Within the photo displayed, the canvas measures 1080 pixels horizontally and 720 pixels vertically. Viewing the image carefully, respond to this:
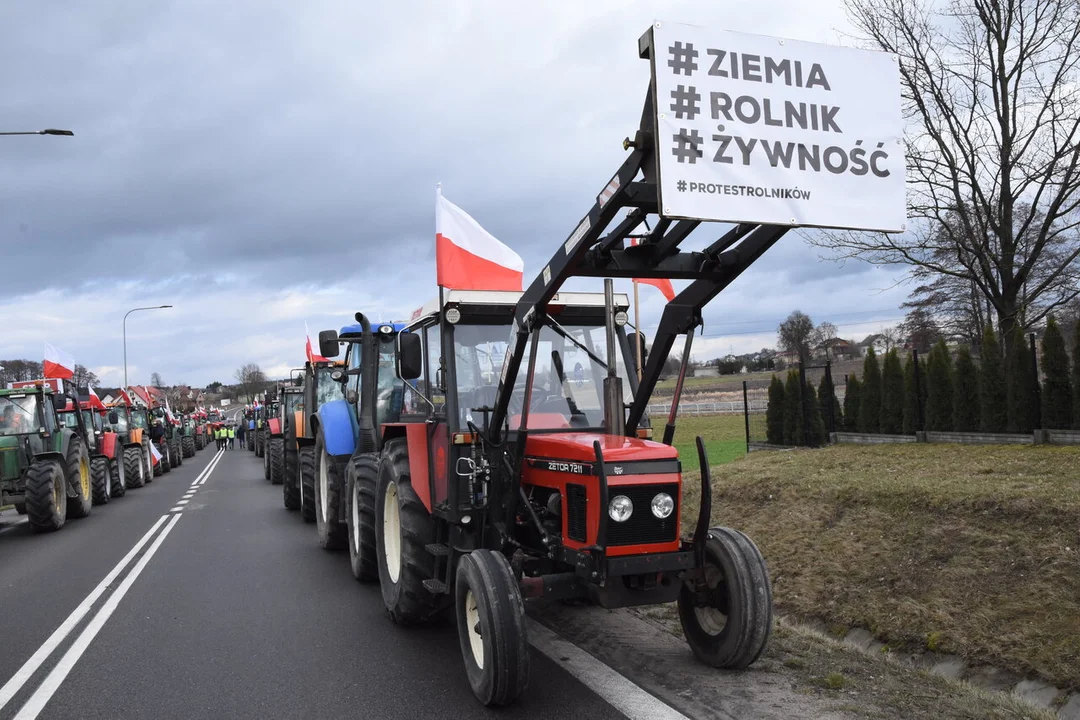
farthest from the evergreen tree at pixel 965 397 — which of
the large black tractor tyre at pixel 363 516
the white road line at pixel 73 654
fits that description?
the white road line at pixel 73 654

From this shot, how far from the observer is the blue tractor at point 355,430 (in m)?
7.38

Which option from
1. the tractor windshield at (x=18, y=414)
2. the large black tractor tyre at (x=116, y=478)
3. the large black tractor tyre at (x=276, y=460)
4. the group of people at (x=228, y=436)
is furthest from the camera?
the group of people at (x=228, y=436)

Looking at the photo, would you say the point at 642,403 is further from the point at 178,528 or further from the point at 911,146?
the point at 911,146

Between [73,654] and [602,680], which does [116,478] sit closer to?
[73,654]

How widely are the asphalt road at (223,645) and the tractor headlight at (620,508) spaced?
97cm

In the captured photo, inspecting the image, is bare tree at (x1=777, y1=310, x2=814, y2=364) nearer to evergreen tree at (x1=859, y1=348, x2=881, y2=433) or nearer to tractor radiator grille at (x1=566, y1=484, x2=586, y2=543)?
evergreen tree at (x1=859, y1=348, x2=881, y2=433)

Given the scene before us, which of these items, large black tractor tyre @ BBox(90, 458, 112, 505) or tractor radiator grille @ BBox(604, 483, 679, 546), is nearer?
tractor radiator grille @ BBox(604, 483, 679, 546)

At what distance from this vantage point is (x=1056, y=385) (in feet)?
37.7

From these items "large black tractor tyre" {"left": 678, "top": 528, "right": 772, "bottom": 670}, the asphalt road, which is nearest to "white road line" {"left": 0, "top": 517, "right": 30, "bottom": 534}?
the asphalt road

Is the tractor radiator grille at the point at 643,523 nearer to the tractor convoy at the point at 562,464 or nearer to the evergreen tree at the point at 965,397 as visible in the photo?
the tractor convoy at the point at 562,464

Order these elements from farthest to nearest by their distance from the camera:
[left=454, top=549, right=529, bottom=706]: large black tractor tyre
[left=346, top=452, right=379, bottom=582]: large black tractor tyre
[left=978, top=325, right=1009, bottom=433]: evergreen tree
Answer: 1. [left=978, top=325, right=1009, bottom=433]: evergreen tree
2. [left=346, top=452, right=379, bottom=582]: large black tractor tyre
3. [left=454, top=549, right=529, bottom=706]: large black tractor tyre

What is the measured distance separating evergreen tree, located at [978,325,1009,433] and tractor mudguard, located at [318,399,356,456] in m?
9.35

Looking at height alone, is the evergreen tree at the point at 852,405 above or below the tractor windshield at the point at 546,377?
below

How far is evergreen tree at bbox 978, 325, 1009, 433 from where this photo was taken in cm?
1238
